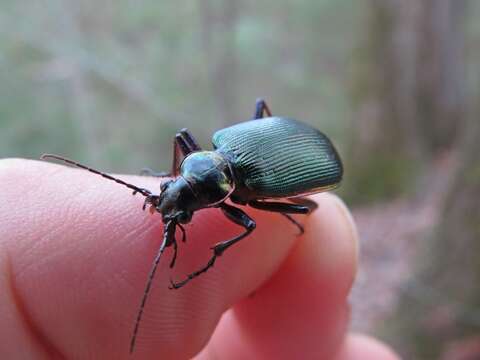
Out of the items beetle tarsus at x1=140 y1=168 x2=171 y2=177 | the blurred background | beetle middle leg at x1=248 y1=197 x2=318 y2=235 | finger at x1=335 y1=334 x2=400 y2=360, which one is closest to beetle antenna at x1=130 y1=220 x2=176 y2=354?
beetle middle leg at x1=248 y1=197 x2=318 y2=235

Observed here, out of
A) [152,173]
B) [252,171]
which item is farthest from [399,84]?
[252,171]

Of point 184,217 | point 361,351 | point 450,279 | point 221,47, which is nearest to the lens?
point 184,217

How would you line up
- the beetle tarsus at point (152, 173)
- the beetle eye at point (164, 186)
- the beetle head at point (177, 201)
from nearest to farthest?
the beetle head at point (177, 201) < the beetle eye at point (164, 186) < the beetle tarsus at point (152, 173)

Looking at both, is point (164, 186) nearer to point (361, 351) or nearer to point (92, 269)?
point (92, 269)

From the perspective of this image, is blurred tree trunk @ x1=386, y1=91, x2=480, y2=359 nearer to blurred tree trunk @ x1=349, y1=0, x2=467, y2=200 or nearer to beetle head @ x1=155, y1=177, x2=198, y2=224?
beetle head @ x1=155, y1=177, x2=198, y2=224

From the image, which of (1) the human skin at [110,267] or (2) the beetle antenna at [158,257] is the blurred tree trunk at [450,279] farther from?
(2) the beetle antenna at [158,257]

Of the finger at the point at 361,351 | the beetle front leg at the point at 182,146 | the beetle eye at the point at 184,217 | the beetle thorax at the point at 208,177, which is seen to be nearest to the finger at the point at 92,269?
the beetle eye at the point at 184,217

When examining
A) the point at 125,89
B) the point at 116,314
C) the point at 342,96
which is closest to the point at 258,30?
the point at 342,96

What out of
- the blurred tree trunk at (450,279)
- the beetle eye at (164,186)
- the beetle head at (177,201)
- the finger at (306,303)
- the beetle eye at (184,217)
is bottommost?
the blurred tree trunk at (450,279)
